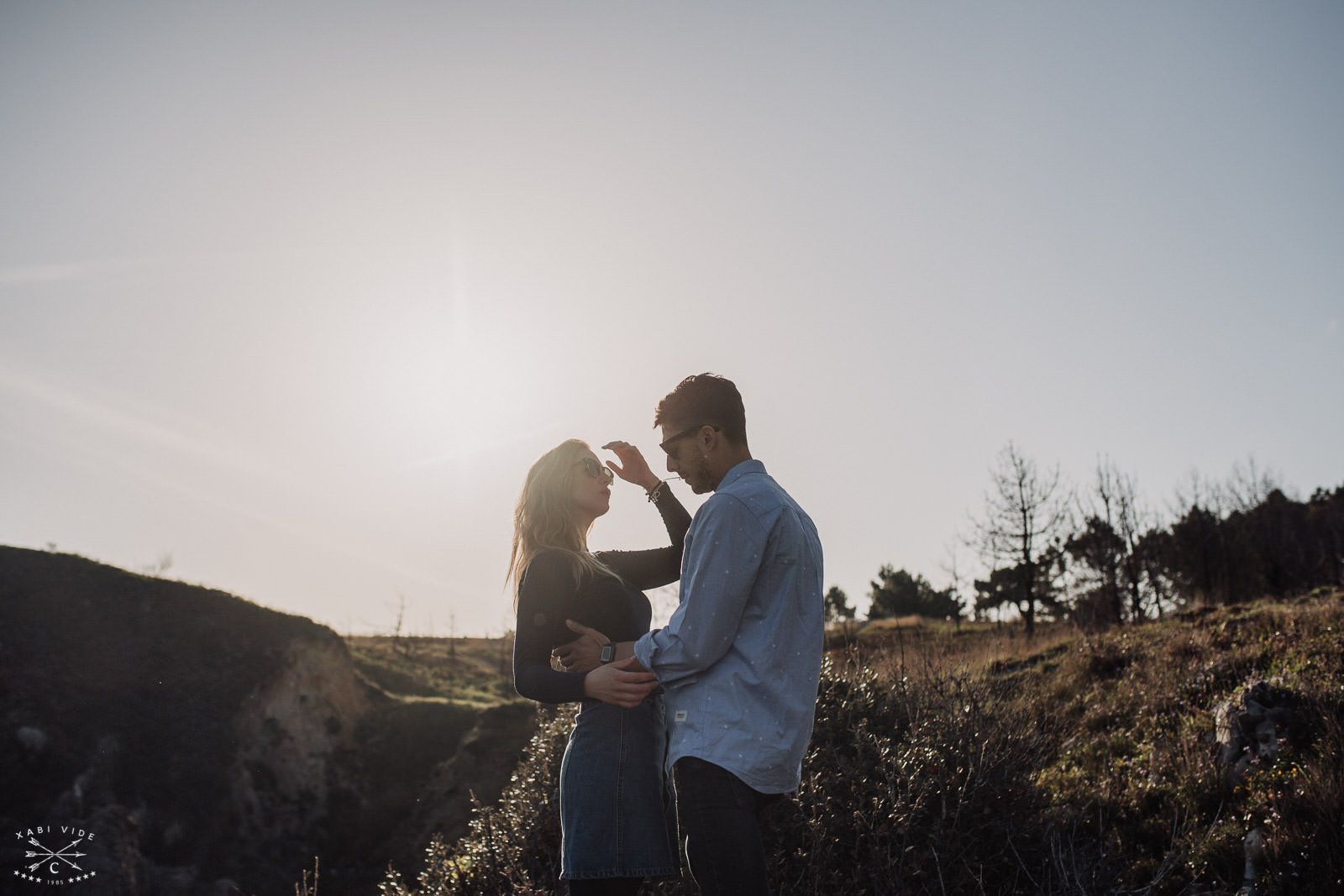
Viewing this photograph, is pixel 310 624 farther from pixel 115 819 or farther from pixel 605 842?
pixel 605 842

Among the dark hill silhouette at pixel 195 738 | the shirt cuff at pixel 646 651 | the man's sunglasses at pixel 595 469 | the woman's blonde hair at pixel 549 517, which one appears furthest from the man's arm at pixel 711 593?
the dark hill silhouette at pixel 195 738

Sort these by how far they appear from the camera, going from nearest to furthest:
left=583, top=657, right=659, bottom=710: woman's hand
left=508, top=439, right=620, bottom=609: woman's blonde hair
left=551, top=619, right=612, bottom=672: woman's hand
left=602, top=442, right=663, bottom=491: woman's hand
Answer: left=583, top=657, right=659, bottom=710: woman's hand → left=551, top=619, right=612, bottom=672: woman's hand → left=508, top=439, right=620, bottom=609: woman's blonde hair → left=602, top=442, right=663, bottom=491: woman's hand

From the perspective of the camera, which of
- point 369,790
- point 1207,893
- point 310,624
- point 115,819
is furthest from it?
point 310,624

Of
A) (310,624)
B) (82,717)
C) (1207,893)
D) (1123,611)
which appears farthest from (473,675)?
(1207,893)

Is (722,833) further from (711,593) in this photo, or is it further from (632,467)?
(632,467)

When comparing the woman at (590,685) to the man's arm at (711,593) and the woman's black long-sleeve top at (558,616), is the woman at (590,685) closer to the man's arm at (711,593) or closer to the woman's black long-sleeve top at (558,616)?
the woman's black long-sleeve top at (558,616)

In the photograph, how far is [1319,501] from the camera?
37.5m

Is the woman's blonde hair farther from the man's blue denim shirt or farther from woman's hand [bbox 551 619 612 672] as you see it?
the man's blue denim shirt

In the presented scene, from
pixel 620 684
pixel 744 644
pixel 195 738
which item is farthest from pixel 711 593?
pixel 195 738

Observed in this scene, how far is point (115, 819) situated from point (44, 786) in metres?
2.04

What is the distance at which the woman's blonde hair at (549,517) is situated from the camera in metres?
2.74

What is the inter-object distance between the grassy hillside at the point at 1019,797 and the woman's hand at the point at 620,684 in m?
2.39

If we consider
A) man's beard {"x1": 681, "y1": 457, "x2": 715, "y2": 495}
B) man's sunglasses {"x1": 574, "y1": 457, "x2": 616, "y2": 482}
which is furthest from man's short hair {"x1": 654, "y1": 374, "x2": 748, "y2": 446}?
man's sunglasses {"x1": 574, "y1": 457, "x2": 616, "y2": 482}

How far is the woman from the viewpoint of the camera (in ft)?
7.14
